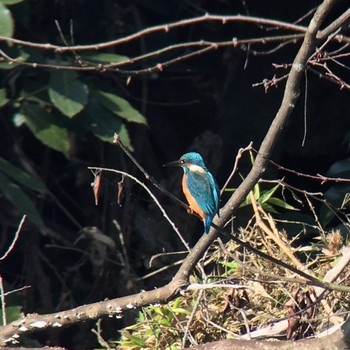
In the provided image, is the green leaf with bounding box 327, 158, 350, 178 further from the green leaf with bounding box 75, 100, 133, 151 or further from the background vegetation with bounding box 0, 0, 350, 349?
the green leaf with bounding box 75, 100, 133, 151

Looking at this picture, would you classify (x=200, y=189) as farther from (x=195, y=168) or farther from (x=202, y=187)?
(x=195, y=168)

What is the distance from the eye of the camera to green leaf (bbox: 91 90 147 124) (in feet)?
11.5

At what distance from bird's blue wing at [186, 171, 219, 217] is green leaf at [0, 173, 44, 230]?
1.88 ft

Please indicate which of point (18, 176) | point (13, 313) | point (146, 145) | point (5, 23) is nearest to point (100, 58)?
point (5, 23)

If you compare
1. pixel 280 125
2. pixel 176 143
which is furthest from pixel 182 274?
pixel 176 143

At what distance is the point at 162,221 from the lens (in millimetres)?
4402

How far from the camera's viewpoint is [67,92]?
3.33m

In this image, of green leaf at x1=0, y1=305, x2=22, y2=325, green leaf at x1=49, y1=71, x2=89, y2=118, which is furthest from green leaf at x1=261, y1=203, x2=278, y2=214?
green leaf at x1=0, y1=305, x2=22, y2=325

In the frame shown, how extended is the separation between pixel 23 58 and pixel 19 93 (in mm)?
348

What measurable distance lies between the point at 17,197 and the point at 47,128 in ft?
1.40

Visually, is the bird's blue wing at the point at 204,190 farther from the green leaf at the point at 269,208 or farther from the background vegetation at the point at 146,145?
the background vegetation at the point at 146,145

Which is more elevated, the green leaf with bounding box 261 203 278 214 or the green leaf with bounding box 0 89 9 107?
the green leaf with bounding box 0 89 9 107

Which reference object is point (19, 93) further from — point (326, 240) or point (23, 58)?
point (326, 240)

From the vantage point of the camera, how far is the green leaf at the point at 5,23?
119 inches
